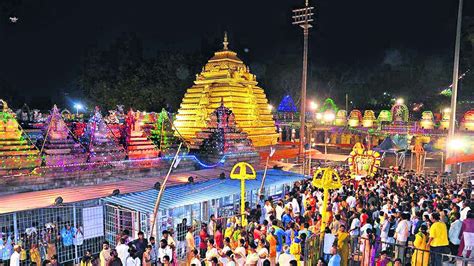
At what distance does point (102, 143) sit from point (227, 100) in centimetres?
952

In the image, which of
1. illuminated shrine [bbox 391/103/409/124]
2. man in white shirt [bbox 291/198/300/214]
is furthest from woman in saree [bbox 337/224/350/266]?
illuminated shrine [bbox 391/103/409/124]

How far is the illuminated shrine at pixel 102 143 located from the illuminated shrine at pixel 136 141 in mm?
742

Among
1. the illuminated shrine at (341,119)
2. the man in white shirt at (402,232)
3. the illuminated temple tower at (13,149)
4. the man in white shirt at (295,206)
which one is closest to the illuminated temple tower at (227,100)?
the illuminated shrine at (341,119)

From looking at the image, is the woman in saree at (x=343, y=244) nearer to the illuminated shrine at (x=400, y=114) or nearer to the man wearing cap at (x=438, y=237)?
the man wearing cap at (x=438, y=237)


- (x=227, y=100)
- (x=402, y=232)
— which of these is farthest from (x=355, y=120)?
(x=402, y=232)

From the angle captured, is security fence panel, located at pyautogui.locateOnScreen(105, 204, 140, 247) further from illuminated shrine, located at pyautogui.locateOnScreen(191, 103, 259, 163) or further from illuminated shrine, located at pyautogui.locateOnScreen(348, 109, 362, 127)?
illuminated shrine, located at pyautogui.locateOnScreen(348, 109, 362, 127)

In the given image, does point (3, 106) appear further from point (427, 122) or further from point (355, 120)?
point (427, 122)

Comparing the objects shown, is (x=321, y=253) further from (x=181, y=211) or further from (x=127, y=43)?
(x=127, y=43)

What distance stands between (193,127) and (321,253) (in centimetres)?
1587

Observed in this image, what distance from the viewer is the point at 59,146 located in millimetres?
13828

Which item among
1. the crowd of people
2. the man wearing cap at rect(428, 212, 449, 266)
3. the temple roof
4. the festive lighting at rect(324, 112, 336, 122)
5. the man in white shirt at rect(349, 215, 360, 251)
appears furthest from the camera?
the temple roof

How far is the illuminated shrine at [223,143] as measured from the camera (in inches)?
690

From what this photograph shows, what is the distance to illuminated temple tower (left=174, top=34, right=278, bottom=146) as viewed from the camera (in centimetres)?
2303

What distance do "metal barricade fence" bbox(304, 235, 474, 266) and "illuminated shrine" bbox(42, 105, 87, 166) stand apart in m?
9.54
